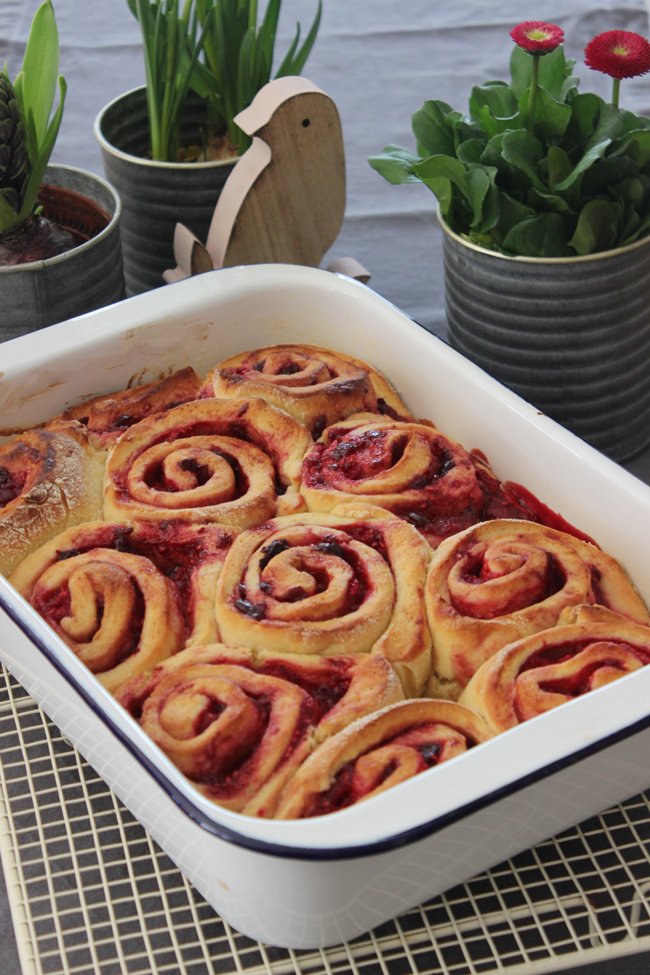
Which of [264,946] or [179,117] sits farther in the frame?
[179,117]

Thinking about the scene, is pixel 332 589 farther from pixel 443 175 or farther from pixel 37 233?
pixel 37 233

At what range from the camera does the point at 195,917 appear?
1.06 meters

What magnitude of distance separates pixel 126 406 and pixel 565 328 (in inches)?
18.7

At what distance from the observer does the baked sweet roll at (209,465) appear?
126cm

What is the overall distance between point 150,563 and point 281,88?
0.64 meters

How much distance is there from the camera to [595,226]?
54.2 inches

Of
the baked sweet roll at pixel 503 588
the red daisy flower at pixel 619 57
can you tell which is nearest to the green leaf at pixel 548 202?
the red daisy flower at pixel 619 57

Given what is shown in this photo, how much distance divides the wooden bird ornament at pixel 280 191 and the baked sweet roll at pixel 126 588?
502 millimetres

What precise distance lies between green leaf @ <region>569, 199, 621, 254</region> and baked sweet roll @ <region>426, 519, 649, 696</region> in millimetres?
347

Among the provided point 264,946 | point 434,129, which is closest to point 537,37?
point 434,129

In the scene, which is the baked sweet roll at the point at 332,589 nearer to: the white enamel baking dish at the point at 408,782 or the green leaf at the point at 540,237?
the white enamel baking dish at the point at 408,782

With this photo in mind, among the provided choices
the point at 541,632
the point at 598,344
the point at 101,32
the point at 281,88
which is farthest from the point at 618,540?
the point at 101,32

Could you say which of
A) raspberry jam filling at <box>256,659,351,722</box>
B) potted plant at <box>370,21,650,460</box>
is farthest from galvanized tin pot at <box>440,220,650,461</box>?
raspberry jam filling at <box>256,659,351,722</box>

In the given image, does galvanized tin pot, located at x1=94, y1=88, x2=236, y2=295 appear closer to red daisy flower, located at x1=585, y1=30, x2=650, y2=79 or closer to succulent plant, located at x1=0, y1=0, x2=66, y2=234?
succulent plant, located at x1=0, y1=0, x2=66, y2=234
